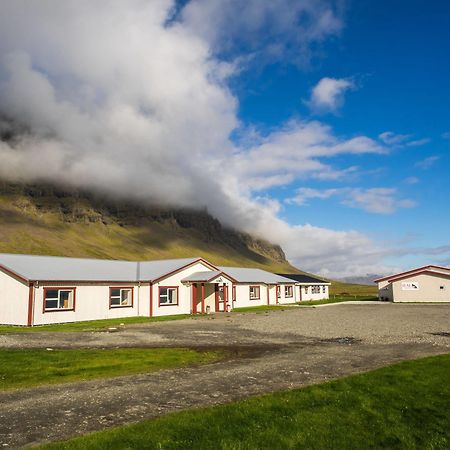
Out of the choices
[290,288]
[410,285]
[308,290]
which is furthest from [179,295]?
[410,285]

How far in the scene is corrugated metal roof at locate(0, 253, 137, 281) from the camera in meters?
35.3

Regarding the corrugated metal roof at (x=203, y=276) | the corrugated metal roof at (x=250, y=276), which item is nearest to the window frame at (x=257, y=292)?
the corrugated metal roof at (x=250, y=276)

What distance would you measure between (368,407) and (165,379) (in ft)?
21.7

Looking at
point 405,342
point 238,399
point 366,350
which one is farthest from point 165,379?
point 405,342

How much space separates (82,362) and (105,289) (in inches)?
907

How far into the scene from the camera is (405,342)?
71.5 feet

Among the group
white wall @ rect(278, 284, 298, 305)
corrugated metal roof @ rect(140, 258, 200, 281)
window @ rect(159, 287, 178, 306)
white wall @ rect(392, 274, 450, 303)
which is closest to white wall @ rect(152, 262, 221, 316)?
window @ rect(159, 287, 178, 306)

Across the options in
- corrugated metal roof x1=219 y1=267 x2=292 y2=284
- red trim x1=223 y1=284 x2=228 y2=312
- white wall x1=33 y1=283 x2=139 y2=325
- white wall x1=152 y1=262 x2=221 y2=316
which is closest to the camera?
white wall x1=33 y1=283 x2=139 y2=325

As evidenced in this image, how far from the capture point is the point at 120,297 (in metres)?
40.7

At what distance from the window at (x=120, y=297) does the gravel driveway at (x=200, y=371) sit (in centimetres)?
1164

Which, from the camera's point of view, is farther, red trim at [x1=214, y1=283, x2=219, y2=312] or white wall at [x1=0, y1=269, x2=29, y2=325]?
red trim at [x1=214, y1=283, x2=219, y2=312]

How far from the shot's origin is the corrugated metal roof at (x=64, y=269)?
1391 inches

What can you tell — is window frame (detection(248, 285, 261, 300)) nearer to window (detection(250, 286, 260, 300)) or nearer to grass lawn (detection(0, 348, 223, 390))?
window (detection(250, 286, 260, 300))

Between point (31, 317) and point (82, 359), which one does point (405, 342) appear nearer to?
point (82, 359)
